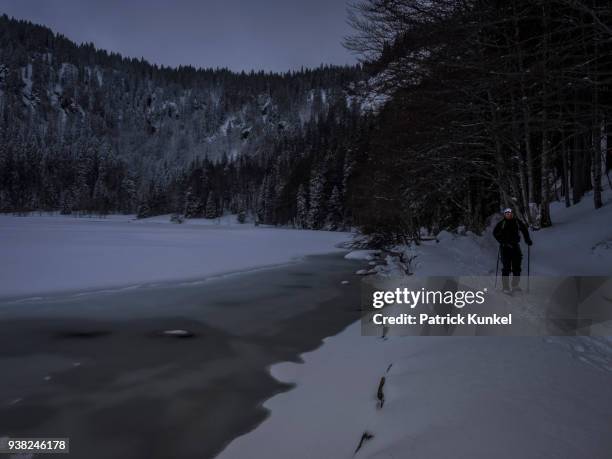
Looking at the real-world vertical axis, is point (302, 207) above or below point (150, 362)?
above

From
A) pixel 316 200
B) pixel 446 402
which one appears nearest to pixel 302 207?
pixel 316 200

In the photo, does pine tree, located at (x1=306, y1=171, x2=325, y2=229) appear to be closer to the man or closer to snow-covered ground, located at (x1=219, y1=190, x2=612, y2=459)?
the man

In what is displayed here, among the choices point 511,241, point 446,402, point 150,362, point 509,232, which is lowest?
point 150,362

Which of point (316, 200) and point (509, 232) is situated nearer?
point (509, 232)

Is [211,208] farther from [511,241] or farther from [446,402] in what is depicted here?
[446,402]

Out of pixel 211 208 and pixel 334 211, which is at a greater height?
pixel 211 208

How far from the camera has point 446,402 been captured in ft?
10.4

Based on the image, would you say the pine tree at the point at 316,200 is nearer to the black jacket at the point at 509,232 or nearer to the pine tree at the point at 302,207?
the pine tree at the point at 302,207

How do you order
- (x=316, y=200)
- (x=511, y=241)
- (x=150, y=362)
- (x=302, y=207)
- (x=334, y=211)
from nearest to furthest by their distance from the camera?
(x=150, y=362) < (x=511, y=241) < (x=334, y=211) < (x=316, y=200) < (x=302, y=207)

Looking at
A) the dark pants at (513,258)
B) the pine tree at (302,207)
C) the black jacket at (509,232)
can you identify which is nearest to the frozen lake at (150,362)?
the dark pants at (513,258)

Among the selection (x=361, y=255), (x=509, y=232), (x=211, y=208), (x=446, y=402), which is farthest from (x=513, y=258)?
(x=211, y=208)

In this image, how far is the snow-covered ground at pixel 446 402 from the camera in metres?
2.50

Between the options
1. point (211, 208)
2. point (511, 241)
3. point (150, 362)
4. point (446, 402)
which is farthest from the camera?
point (211, 208)

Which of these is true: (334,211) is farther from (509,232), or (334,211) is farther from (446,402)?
(446,402)
